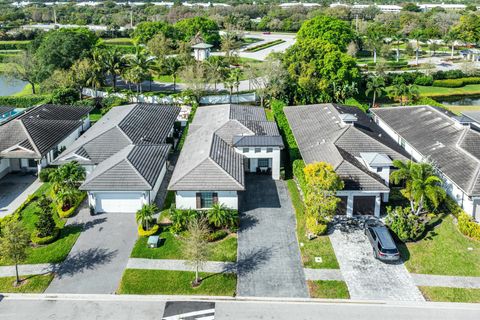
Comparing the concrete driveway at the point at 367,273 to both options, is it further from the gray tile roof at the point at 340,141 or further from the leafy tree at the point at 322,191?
the gray tile roof at the point at 340,141

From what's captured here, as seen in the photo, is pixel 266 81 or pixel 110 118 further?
pixel 266 81

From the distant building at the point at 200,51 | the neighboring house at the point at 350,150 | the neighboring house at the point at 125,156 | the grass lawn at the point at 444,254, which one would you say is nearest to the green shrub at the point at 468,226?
the grass lawn at the point at 444,254

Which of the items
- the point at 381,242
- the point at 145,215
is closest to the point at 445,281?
the point at 381,242

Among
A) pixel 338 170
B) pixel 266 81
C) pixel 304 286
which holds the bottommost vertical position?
pixel 304 286

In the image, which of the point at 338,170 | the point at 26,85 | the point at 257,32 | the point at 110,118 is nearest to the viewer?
the point at 338,170

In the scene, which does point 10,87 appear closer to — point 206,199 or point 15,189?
point 15,189

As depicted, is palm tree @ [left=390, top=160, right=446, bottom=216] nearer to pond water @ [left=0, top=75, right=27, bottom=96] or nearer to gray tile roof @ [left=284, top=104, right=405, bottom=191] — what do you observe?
gray tile roof @ [left=284, top=104, right=405, bottom=191]

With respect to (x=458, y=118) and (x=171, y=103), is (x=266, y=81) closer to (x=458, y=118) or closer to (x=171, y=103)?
(x=171, y=103)

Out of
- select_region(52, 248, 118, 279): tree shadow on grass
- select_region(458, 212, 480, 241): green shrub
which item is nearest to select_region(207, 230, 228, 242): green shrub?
select_region(52, 248, 118, 279): tree shadow on grass

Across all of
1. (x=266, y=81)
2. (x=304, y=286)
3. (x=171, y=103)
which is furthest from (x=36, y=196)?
(x=266, y=81)
